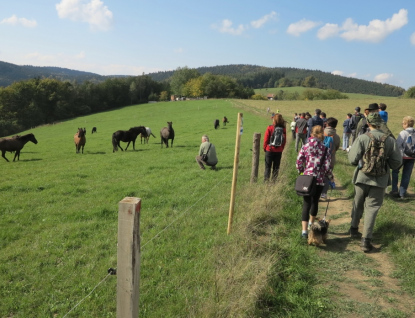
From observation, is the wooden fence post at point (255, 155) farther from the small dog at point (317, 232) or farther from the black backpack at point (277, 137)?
the small dog at point (317, 232)

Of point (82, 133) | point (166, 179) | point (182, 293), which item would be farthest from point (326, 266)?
point (82, 133)

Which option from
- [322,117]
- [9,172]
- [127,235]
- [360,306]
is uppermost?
[322,117]

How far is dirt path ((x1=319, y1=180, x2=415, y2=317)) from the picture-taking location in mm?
3598

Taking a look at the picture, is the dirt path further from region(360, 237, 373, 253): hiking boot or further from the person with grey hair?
the person with grey hair

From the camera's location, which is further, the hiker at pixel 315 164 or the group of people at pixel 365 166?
the hiker at pixel 315 164

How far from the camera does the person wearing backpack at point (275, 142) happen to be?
25.8 feet

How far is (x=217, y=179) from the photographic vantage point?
9.84m

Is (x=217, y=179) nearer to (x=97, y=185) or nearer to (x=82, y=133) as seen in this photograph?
(x=97, y=185)

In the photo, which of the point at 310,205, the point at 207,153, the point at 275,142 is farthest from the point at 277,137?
the point at 207,153

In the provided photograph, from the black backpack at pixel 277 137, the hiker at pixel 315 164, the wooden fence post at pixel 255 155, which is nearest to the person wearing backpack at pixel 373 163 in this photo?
the hiker at pixel 315 164

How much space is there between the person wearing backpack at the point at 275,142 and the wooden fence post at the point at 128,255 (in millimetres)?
5920

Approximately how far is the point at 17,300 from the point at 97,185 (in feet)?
20.7

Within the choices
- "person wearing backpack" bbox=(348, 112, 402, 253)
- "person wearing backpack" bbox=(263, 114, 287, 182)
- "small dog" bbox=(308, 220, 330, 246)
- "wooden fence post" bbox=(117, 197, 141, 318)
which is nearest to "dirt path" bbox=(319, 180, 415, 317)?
"small dog" bbox=(308, 220, 330, 246)

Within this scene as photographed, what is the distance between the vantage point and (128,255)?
8.12ft
